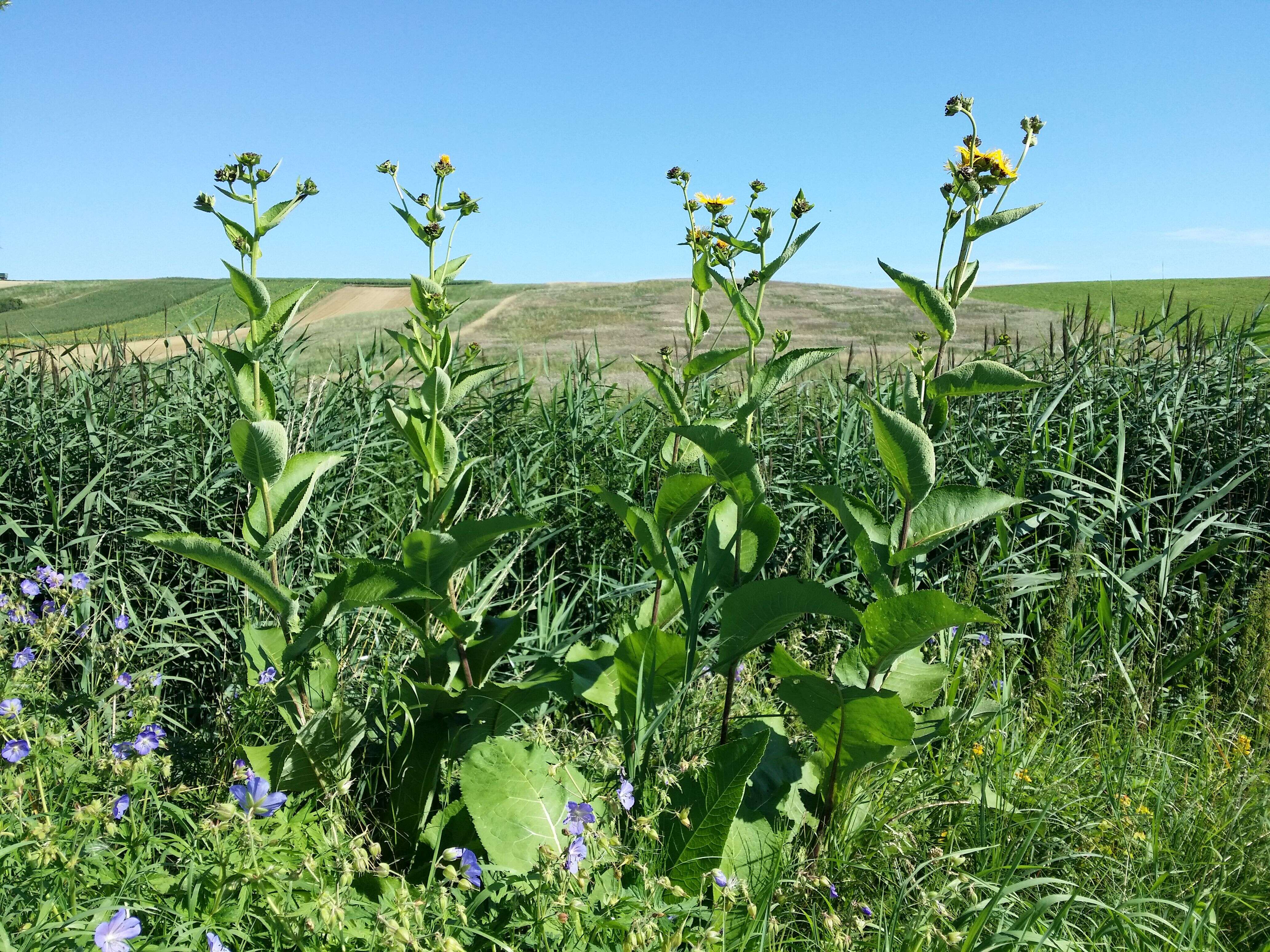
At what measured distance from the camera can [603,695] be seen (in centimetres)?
205

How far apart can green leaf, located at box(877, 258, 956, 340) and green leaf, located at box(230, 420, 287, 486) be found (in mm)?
1347

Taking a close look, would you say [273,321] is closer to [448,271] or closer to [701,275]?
[448,271]

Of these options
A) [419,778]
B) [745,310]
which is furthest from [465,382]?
[419,778]

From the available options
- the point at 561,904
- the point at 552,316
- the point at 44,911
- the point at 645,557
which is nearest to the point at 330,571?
the point at 645,557

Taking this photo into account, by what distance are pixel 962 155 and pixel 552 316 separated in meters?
9.08

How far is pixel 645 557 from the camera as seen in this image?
3.42 meters

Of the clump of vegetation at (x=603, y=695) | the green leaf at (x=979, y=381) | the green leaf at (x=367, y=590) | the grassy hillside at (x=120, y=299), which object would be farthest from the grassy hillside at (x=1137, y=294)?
the grassy hillside at (x=120, y=299)

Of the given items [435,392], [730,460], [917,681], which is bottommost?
[917,681]

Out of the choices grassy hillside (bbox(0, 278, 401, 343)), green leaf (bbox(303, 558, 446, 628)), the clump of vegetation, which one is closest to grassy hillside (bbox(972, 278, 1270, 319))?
the clump of vegetation

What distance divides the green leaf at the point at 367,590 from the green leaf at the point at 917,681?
3.41 feet

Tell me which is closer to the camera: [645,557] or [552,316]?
[645,557]

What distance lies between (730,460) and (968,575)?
113 centimetres

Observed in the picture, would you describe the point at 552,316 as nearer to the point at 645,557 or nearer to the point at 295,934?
the point at 645,557

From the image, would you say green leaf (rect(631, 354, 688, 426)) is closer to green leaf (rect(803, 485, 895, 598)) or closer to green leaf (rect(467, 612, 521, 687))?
green leaf (rect(803, 485, 895, 598))
